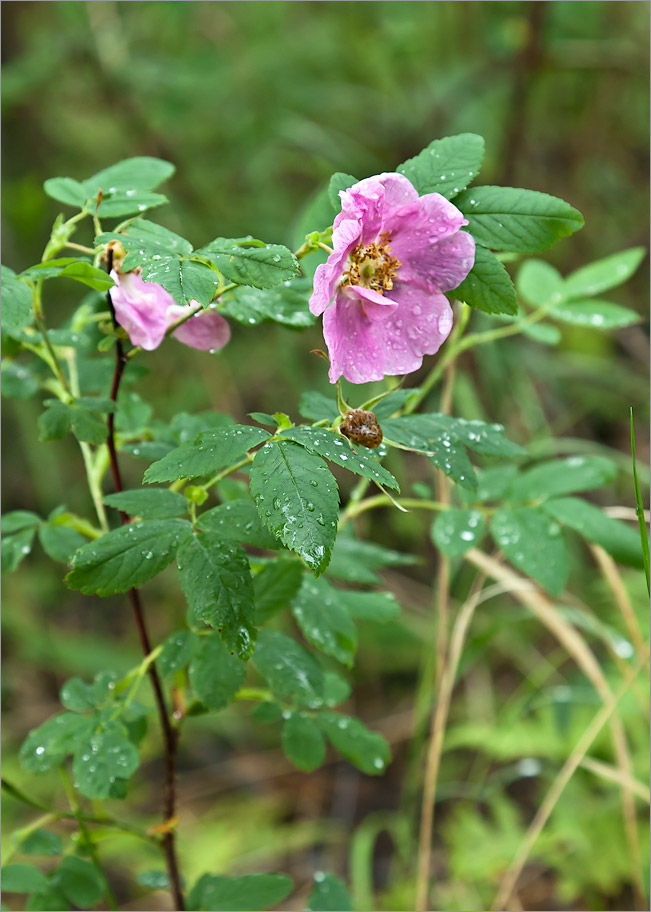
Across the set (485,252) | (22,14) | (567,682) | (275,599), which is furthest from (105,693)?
(22,14)

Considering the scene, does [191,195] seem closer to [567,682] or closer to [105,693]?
[567,682]

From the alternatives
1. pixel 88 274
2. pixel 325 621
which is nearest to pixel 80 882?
pixel 325 621

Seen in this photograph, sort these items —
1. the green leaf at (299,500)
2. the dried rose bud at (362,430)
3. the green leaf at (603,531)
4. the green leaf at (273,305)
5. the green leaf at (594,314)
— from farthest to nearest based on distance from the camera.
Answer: the green leaf at (594,314) < the green leaf at (603,531) < the green leaf at (273,305) < the dried rose bud at (362,430) < the green leaf at (299,500)

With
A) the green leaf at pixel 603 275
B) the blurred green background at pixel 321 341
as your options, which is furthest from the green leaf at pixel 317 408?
the blurred green background at pixel 321 341

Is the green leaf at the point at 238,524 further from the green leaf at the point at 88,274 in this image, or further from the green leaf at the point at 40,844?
the green leaf at the point at 40,844

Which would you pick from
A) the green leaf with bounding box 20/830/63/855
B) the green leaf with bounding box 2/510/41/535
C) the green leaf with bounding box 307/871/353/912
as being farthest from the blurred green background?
the green leaf with bounding box 2/510/41/535
